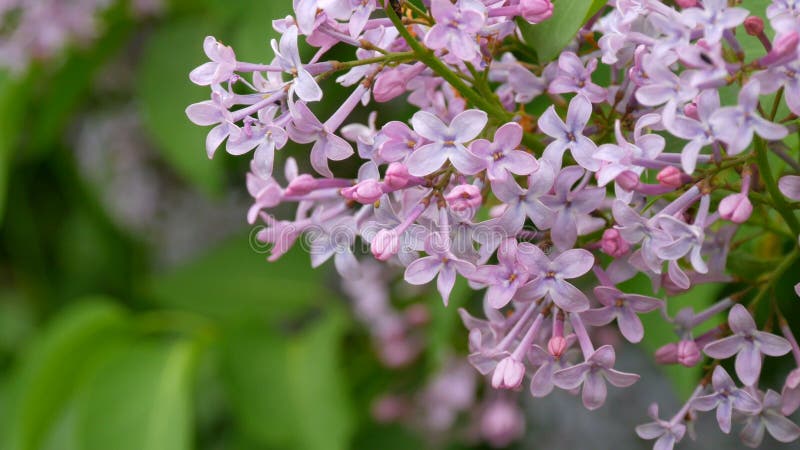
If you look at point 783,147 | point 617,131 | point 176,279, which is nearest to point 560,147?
point 617,131

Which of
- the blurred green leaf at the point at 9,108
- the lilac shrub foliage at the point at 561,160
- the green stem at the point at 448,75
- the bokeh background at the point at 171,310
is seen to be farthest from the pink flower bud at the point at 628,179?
the blurred green leaf at the point at 9,108

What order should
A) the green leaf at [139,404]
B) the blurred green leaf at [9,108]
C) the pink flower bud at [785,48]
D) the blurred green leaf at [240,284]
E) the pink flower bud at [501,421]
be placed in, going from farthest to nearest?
the blurred green leaf at [240,284]
the blurred green leaf at [9,108]
the pink flower bud at [501,421]
the green leaf at [139,404]
the pink flower bud at [785,48]

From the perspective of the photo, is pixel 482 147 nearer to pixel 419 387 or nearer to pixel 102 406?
pixel 102 406

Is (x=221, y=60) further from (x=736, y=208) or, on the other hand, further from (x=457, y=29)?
(x=736, y=208)

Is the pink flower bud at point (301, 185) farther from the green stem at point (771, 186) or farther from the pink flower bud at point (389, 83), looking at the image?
the green stem at point (771, 186)

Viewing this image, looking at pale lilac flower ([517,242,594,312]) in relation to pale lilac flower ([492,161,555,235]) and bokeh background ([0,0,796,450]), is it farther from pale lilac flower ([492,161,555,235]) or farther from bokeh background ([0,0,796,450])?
bokeh background ([0,0,796,450])

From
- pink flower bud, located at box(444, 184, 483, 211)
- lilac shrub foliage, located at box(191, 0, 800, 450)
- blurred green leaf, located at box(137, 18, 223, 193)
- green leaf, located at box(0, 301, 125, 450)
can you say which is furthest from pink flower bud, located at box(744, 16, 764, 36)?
green leaf, located at box(0, 301, 125, 450)

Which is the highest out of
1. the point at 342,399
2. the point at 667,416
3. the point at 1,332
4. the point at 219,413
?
the point at 342,399
